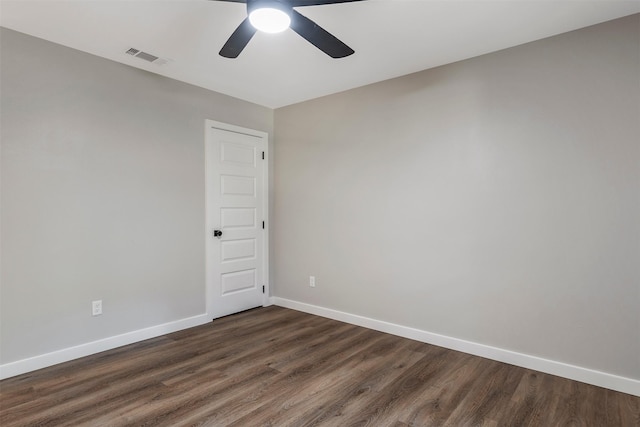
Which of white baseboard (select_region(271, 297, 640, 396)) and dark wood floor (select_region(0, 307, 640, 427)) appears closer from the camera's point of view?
dark wood floor (select_region(0, 307, 640, 427))

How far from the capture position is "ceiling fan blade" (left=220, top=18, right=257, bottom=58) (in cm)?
194

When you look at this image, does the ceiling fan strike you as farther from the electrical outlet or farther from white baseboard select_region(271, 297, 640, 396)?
white baseboard select_region(271, 297, 640, 396)

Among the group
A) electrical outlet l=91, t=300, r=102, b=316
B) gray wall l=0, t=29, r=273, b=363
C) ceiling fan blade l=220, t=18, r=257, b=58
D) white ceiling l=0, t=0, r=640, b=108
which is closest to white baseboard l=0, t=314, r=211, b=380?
gray wall l=0, t=29, r=273, b=363

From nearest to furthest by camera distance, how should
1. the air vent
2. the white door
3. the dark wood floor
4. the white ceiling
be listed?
the dark wood floor < the white ceiling < the air vent < the white door

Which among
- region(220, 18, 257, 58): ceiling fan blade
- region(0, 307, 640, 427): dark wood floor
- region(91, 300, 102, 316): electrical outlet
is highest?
region(220, 18, 257, 58): ceiling fan blade

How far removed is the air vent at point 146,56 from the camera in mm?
2861

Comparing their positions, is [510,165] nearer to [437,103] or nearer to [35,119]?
[437,103]

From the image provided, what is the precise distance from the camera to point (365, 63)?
10.1 ft

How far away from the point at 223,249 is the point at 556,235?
3.23 meters

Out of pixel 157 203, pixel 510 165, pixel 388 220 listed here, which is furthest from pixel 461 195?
pixel 157 203

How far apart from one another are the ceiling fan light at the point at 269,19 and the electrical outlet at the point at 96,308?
263cm

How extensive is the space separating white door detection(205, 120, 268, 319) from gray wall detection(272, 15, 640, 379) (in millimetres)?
823

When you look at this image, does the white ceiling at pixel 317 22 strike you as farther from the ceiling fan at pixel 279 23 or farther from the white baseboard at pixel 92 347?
the white baseboard at pixel 92 347

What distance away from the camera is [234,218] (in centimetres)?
406
